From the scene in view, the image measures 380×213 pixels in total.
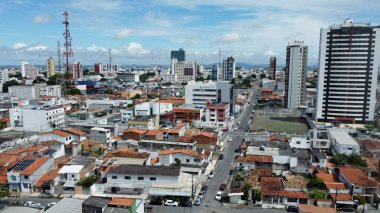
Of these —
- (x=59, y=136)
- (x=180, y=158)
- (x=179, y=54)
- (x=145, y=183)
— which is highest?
(x=179, y=54)

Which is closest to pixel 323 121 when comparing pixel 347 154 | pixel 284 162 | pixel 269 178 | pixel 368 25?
pixel 368 25

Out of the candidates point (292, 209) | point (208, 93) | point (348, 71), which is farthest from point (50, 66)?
point (292, 209)

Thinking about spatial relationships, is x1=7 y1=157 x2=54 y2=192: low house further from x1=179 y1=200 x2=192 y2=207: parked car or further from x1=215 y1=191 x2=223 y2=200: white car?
x1=215 y1=191 x2=223 y2=200: white car

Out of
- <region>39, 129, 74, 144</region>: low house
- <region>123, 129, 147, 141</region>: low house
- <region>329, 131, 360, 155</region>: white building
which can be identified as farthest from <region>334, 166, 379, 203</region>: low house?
<region>39, 129, 74, 144</region>: low house

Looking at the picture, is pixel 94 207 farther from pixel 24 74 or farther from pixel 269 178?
pixel 24 74

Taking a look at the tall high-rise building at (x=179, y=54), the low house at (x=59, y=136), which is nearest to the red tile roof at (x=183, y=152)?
the low house at (x=59, y=136)

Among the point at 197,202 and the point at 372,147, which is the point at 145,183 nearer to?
the point at 197,202

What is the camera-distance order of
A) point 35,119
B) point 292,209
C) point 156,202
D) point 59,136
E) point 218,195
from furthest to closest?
1. point 35,119
2. point 59,136
3. point 218,195
4. point 156,202
5. point 292,209

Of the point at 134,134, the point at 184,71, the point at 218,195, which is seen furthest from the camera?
the point at 184,71
